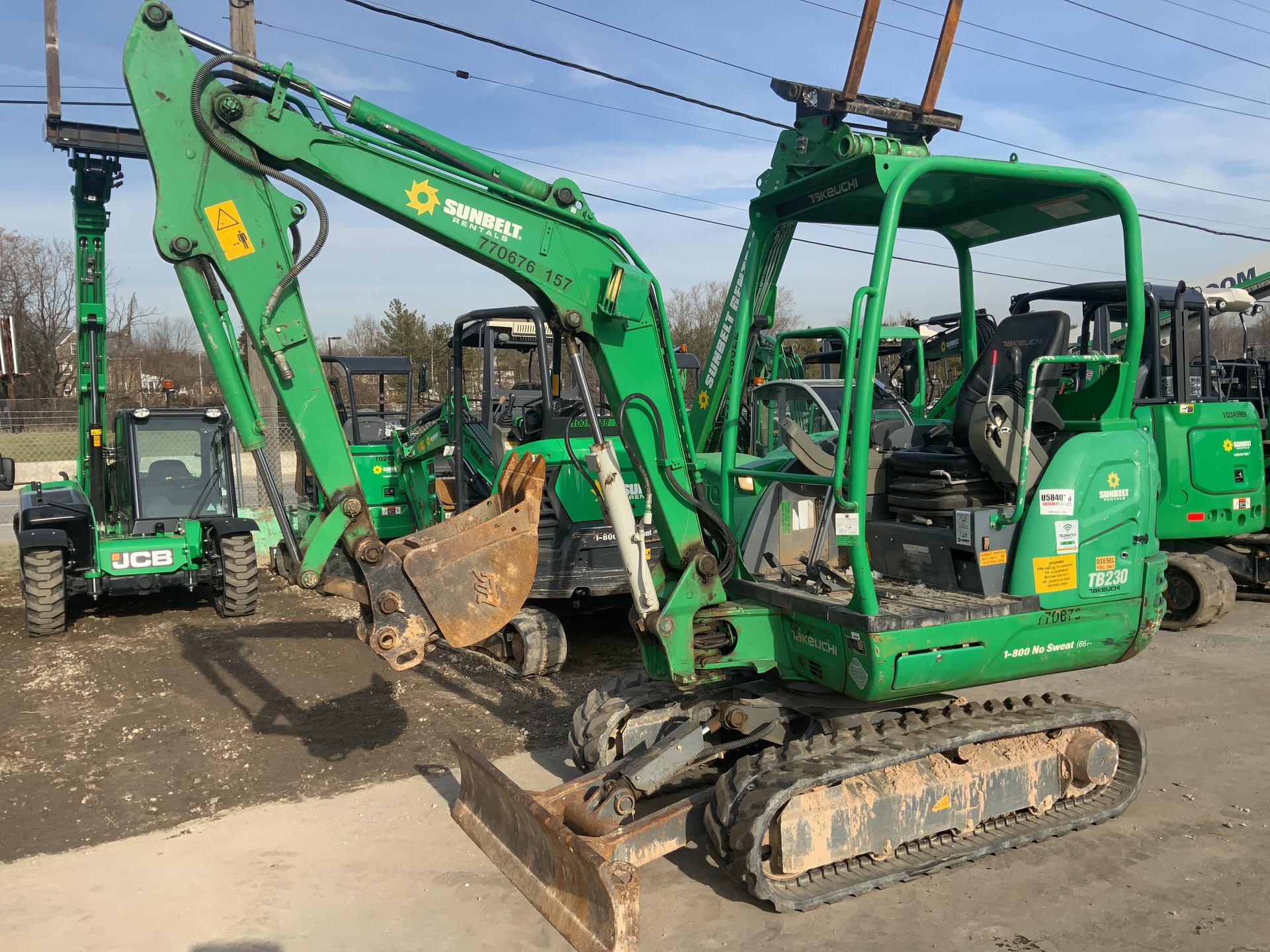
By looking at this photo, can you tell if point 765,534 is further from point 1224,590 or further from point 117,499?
point 117,499

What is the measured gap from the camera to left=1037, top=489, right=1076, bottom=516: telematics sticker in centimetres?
426

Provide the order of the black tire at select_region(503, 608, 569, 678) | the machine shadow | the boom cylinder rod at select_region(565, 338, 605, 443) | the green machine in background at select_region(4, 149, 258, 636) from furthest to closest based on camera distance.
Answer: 1. the green machine in background at select_region(4, 149, 258, 636)
2. the black tire at select_region(503, 608, 569, 678)
3. the machine shadow
4. the boom cylinder rod at select_region(565, 338, 605, 443)

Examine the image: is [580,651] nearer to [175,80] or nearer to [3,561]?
[175,80]

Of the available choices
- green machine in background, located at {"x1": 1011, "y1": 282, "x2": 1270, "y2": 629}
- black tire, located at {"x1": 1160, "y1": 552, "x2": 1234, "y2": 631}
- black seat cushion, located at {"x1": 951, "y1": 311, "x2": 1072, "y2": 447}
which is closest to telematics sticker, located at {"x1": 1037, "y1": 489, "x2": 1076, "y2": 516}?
black seat cushion, located at {"x1": 951, "y1": 311, "x2": 1072, "y2": 447}

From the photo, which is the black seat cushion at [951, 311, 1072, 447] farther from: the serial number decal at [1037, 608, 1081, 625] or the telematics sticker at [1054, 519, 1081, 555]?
the serial number decal at [1037, 608, 1081, 625]

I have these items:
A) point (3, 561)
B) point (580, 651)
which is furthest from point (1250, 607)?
point (3, 561)

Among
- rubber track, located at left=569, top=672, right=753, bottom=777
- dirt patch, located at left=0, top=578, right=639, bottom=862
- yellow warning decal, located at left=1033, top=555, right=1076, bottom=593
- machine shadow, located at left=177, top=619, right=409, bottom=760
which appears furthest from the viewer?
machine shadow, located at left=177, top=619, right=409, bottom=760

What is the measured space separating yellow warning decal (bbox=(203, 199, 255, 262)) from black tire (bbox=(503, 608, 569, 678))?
371cm

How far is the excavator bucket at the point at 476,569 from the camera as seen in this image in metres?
3.92

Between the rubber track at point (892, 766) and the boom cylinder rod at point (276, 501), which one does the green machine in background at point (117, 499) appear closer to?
the boom cylinder rod at point (276, 501)

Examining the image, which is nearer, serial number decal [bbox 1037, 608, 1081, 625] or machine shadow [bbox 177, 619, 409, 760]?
serial number decal [bbox 1037, 608, 1081, 625]

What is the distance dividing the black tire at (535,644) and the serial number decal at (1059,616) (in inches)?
147

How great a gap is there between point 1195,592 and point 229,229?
848 centimetres

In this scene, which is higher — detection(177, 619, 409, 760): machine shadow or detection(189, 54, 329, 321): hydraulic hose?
detection(189, 54, 329, 321): hydraulic hose
